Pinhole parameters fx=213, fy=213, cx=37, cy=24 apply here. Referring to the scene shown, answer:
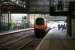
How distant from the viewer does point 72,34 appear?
90.4 feet

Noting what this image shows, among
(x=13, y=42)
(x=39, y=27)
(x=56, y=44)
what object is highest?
(x=39, y=27)

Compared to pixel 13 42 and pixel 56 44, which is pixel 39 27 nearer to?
pixel 13 42

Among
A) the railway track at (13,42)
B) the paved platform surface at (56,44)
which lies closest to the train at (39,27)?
the railway track at (13,42)

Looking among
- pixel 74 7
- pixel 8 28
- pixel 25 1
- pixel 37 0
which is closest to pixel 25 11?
pixel 25 1

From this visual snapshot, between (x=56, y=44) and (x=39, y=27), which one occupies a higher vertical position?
(x=39, y=27)

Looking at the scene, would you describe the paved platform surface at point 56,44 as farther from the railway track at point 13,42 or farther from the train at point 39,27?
the train at point 39,27

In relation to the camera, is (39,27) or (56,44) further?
(39,27)

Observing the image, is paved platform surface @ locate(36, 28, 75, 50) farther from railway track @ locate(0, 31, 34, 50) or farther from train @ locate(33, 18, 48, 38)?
train @ locate(33, 18, 48, 38)

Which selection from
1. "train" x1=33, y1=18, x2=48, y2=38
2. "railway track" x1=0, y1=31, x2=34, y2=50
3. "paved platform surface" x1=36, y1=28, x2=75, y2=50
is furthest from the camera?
"train" x1=33, y1=18, x2=48, y2=38

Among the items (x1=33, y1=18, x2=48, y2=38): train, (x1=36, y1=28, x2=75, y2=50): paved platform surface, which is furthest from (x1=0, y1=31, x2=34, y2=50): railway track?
(x1=33, y1=18, x2=48, y2=38): train

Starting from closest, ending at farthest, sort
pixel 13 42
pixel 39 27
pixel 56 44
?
pixel 56 44
pixel 13 42
pixel 39 27

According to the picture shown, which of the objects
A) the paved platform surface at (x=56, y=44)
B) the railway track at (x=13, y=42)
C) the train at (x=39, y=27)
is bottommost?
the railway track at (x=13, y=42)

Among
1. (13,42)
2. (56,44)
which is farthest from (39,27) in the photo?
(56,44)

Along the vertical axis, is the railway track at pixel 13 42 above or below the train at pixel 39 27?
below
